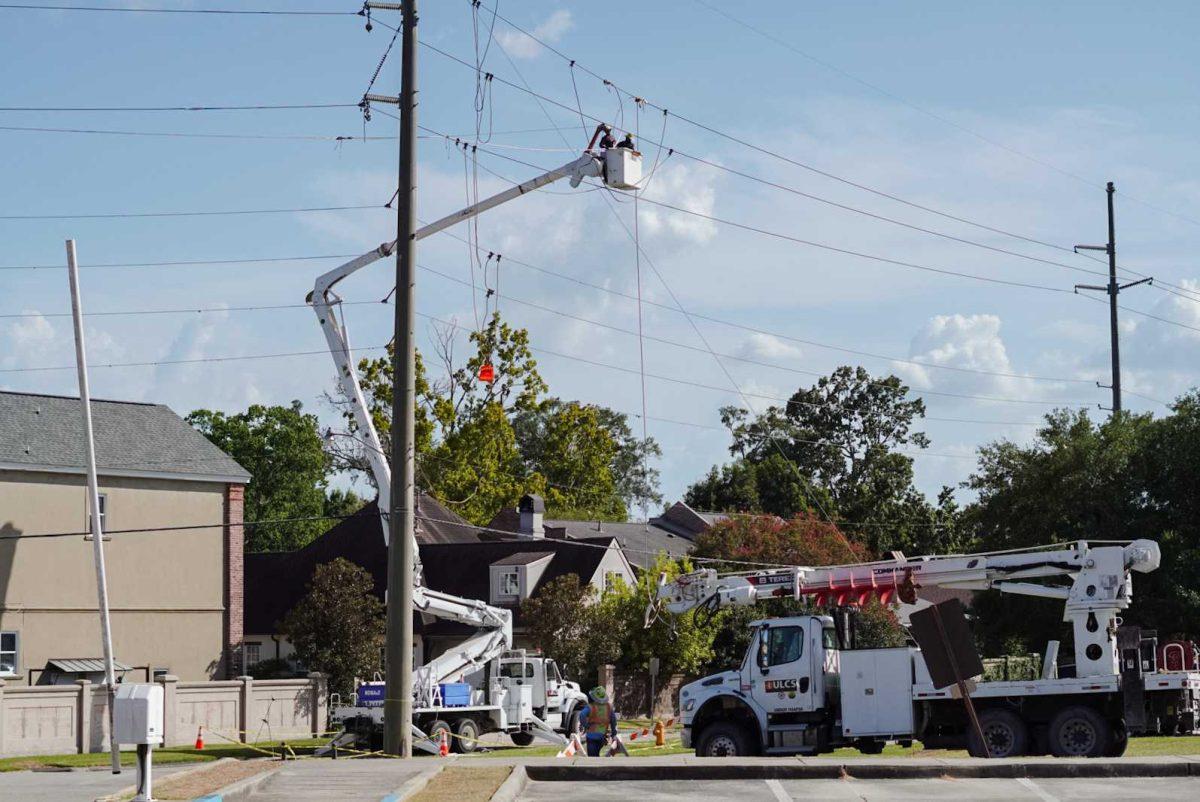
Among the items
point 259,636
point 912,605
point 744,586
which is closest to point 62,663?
point 259,636

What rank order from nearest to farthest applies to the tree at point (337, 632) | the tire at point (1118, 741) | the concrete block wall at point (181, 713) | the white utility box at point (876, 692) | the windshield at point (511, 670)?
the tire at point (1118, 741)
the white utility box at point (876, 692)
the concrete block wall at point (181, 713)
the windshield at point (511, 670)
the tree at point (337, 632)

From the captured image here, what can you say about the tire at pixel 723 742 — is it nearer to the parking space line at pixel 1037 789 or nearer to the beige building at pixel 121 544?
the parking space line at pixel 1037 789

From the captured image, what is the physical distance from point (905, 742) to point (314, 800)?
13.1 meters

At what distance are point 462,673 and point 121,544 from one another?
12327mm

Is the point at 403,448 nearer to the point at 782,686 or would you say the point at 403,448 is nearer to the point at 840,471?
the point at 782,686

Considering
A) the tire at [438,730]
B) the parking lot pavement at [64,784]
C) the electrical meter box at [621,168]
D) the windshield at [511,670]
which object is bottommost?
the tire at [438,730]

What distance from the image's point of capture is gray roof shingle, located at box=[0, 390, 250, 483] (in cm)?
4250

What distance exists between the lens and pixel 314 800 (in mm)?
15250

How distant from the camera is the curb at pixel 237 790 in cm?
1371

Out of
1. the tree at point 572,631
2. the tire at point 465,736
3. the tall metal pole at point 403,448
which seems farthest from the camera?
the tree at point 572,631

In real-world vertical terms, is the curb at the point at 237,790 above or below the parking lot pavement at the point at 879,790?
above

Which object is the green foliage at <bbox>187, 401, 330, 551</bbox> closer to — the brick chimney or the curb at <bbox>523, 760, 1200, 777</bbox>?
the brick chimney

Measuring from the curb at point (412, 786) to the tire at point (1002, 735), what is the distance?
1014 centimetres

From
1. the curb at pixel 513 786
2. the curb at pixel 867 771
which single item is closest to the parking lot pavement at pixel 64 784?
the curb at pixel 513 786
